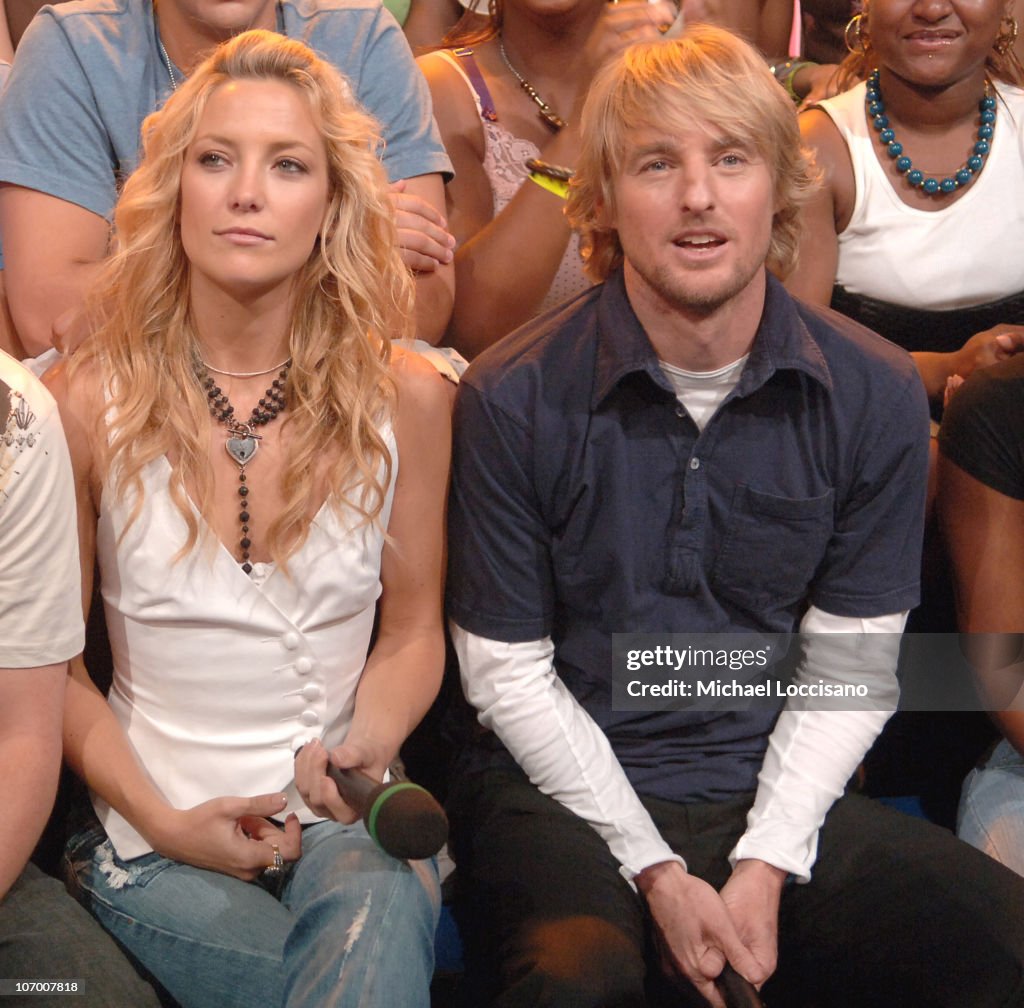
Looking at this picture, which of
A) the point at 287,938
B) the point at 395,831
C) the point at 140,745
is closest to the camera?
the point at 395,831

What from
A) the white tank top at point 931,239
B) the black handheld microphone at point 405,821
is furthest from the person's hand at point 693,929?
the white tank top at point 931,239

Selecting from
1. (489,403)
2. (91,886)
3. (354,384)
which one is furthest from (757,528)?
(91,886)

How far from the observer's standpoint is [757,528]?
64.2 inches

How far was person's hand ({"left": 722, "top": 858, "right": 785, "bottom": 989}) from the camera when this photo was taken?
1.51 metres

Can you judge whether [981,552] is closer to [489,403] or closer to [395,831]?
[489,403]

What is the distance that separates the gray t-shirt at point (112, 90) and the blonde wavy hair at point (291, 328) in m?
0.27

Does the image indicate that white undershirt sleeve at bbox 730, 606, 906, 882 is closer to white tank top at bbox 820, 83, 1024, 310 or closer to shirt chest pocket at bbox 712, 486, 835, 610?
shirt chest pocket at bbox 712, 486, 835, 610

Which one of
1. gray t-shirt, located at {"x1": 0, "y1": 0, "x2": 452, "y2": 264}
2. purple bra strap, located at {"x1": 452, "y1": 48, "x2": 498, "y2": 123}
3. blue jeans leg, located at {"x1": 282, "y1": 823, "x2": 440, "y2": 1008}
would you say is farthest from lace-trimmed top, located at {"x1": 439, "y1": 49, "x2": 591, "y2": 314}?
blue jeans leg, located at {"x1": 282, "y1": 823, "x2": 440, "y2": 1008}

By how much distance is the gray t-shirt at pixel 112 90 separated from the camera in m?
1.82

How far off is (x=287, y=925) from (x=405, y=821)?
25 centimetres

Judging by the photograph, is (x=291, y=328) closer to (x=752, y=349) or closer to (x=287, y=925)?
(x=752, y=349)

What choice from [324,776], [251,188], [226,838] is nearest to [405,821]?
[324,776]

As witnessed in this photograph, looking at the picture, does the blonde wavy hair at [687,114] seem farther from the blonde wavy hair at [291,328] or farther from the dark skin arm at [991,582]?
the dark skin arm at [991,582]

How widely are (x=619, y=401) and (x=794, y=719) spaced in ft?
1.45
